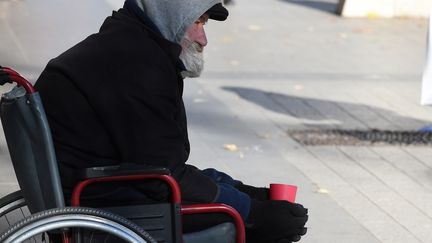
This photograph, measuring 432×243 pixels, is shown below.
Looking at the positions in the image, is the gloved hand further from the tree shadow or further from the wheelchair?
the tree shadow

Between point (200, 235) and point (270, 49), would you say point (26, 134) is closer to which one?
point (200, 235)

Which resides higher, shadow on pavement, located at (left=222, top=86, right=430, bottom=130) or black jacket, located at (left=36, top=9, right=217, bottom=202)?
black jacket, located at (left=36, top=9, right=217, bottom=202)

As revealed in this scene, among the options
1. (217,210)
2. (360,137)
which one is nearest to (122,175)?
(217,210)

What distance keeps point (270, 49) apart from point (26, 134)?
6.73 meters

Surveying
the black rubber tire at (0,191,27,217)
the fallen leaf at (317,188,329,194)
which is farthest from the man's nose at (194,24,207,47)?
the fallen leaf at (317,188,329,194)

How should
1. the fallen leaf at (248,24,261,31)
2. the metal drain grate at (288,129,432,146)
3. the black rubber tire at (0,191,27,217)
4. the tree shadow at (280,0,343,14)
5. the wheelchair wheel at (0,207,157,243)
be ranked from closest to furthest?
the wheelchair wheel at (0,207,157,243)
the black rubber tire at (0,191,27,217)
the metal drain grate at (288,129,432,146)
the fallen leaf at (248,24,261,31)
the tree shadow at (280,0,343,14)

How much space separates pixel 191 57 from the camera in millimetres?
3494

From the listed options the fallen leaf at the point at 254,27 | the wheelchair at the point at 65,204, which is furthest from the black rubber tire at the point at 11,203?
the fallen leaf at the point at 254,27

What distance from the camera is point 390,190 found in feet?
19.2

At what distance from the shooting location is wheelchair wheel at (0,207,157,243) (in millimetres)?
3107

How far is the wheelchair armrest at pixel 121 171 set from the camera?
3.19 meters

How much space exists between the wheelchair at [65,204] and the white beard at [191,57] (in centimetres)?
45

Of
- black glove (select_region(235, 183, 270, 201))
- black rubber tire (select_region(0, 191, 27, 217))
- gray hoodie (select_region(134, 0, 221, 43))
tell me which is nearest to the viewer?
gray hoodie (select_region(134, 0, 221, 43))

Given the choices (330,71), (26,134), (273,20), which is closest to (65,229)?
(26,134)
